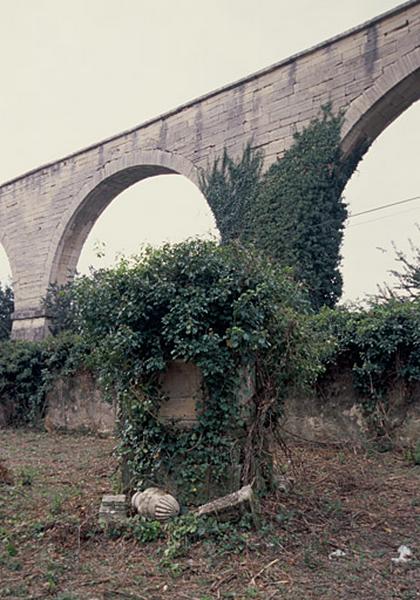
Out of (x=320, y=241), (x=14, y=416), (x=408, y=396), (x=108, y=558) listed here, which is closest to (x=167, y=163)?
(x=320, y=241)

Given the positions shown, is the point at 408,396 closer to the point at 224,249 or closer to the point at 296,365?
the point at 296,365

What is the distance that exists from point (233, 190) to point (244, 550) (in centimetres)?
786

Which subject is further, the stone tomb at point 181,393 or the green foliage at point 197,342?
the stone tomb at point 181,393

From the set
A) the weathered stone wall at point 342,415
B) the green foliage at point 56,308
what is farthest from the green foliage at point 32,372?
the weathered stone wall at point 342,415

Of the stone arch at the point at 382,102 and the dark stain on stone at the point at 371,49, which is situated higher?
the dark stain on stone at the point at 371,49

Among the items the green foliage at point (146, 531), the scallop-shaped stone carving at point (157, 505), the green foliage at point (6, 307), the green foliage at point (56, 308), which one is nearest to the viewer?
the green foliage at point (146, 531)

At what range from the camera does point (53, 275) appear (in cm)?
1402

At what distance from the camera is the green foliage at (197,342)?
3.91 m

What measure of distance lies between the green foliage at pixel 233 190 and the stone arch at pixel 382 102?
70.5 inches

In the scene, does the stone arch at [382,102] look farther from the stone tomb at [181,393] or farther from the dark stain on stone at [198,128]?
the stone tomb at [181,393]

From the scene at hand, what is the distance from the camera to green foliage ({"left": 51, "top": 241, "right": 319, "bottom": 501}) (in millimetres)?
3910

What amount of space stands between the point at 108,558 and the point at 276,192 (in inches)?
294

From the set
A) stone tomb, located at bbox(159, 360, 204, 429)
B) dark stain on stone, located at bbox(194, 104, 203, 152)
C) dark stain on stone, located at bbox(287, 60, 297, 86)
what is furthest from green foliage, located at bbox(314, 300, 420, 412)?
dark stain on stone, located at bbox(194, 104, 203, 152)

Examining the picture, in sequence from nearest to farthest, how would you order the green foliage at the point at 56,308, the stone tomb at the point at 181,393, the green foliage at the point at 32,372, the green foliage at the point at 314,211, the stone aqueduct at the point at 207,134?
the stone tomb at the point at 181,393 < the stone aqueduct at the point at 207,134 < the green foliage at the point at 314,211 < the green foliage at the point at 32,372 < the green foliage at the point at 56,308
